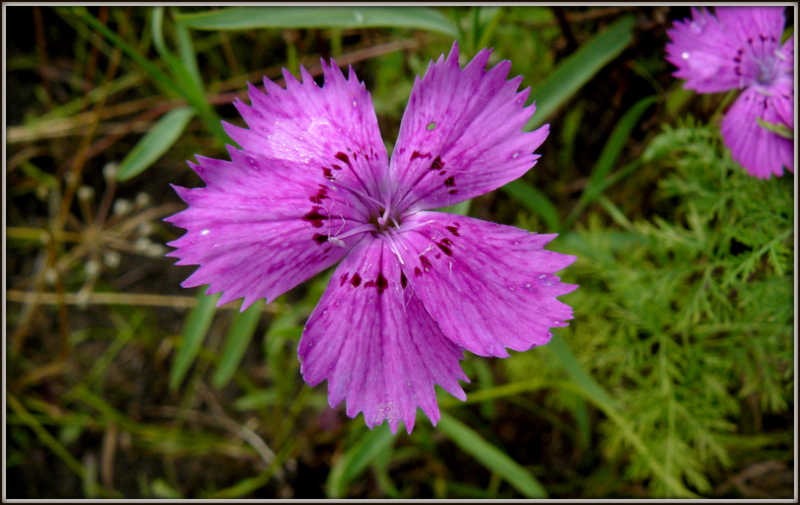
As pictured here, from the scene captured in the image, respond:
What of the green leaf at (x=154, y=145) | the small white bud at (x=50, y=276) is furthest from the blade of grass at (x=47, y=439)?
the green leaf at (x=154, y=145)

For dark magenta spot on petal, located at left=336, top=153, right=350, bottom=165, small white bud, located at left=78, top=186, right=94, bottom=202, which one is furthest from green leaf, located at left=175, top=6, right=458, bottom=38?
small white bud, located at left=78, top=186, right=94, bottom=202

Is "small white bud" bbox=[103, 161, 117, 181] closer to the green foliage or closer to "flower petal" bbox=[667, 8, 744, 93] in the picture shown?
the green foliage

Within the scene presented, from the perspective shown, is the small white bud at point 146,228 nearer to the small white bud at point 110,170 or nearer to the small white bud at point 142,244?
the small white bud at point 142,244

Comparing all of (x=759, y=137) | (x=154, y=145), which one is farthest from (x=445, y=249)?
(x=154, y=145)

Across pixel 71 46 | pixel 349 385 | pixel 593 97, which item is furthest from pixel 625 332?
pixel 71 46

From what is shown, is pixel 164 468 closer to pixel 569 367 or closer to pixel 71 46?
pixel 569 367
